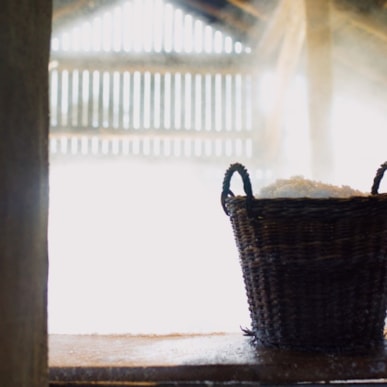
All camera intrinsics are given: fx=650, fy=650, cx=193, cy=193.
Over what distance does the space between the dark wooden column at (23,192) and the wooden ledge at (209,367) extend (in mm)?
185

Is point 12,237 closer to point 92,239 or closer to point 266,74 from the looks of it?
point 92,239

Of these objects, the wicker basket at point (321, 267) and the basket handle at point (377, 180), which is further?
the basket handle at point (377, 180)

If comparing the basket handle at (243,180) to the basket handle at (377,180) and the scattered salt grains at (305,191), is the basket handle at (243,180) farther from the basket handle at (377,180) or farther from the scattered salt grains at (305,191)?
the basket handle at (377,180)

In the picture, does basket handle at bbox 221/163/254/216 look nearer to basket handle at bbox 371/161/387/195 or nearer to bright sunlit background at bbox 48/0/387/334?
basket handle at bbox 371/161/387/195

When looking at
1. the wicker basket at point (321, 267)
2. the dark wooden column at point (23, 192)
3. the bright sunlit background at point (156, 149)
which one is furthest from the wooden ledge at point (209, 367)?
the bright sunlit background at point (156, 149)

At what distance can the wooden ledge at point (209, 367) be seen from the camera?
1046 mm

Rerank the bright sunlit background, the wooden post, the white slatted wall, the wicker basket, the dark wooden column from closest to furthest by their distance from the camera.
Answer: the dark wooden column
the wicker basket
the wooden post
the bright sunlit background
the white slatted wall

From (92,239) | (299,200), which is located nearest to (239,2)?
(92,239)

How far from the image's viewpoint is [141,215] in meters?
5.57

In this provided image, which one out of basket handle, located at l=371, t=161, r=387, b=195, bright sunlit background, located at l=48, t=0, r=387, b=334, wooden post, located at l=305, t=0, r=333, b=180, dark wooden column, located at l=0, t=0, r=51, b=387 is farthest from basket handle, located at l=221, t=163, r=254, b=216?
bright sunlit background, located at l=48, t=0, r=387, b=334

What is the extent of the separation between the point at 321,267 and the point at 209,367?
290 millimetres

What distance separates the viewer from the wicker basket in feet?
3.88

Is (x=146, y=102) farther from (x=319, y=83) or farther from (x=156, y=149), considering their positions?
(x=319, y=83)

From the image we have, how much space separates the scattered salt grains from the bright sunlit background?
3.50 meters
